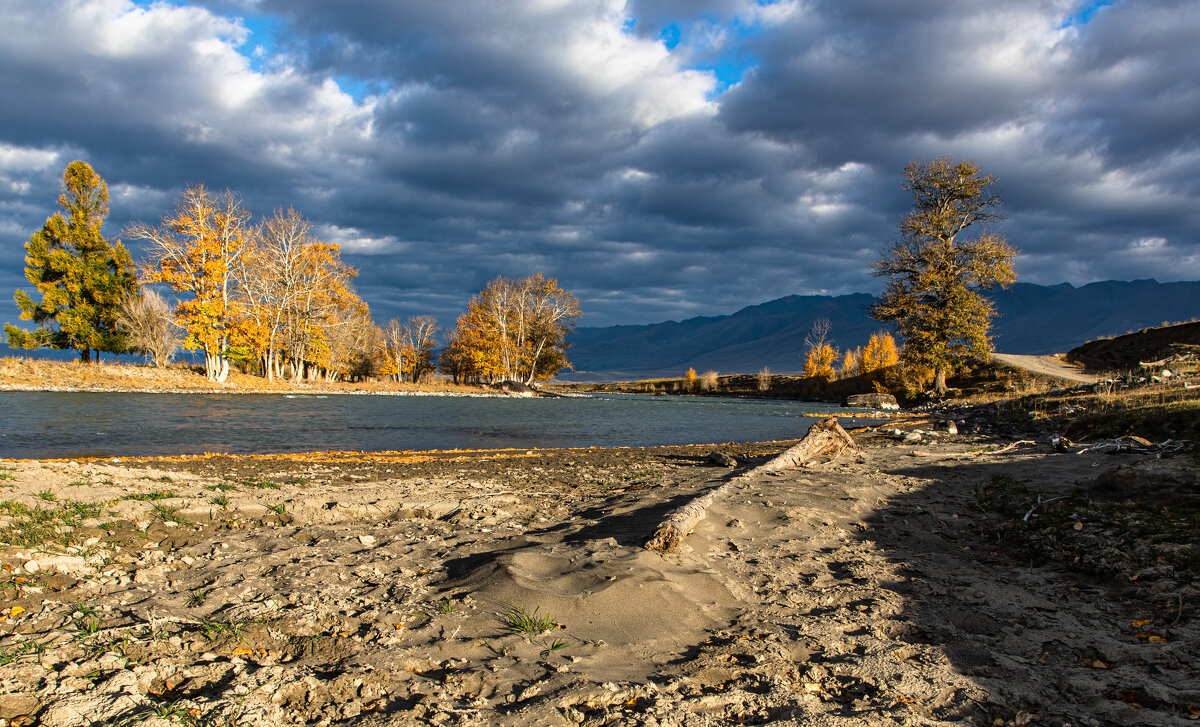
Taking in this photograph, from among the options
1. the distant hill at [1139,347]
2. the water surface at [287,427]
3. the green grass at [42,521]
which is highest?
the distant hill at [1139,347]

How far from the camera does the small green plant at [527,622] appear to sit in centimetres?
411

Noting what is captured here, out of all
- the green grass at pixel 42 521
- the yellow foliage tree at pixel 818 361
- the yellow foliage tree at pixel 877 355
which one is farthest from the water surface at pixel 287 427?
the yellow foliage tree at pixel 818 361

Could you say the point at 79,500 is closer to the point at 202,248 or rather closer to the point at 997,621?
the point at 997,621

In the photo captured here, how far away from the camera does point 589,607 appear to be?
175 inches

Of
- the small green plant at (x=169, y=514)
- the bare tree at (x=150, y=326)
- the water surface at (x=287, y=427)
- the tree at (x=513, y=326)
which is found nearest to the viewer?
the small green plant at (x=169, y=514)

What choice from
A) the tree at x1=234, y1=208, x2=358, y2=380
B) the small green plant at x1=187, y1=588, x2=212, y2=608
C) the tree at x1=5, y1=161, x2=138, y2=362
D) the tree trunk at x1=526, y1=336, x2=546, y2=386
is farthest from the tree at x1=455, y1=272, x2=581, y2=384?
the small green plant at x1=187, y1=588, x2=212, y2=608

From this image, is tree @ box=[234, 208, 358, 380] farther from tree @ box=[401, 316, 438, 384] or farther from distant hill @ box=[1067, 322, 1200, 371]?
distant hill @ box=[1067, 322, 1200, 371]

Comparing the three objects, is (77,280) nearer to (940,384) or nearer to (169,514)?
(169,514)

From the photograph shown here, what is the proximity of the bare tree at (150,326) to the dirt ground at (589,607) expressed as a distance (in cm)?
4442

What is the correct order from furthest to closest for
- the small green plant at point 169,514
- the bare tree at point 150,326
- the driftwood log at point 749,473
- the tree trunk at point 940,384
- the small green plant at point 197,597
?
the bare tree at point 150,326 → the tree trunk at point 940,384 → the small green plant at point 169,514 → the driftwood log at point 749,473 → the small green plant at point 197,597

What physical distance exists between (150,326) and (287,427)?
112ft

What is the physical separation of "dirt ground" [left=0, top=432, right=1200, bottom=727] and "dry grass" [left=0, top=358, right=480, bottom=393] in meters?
35.8

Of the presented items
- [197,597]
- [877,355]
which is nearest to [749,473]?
[197,597]

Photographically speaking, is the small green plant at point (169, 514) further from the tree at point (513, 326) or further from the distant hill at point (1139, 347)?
the tree at point (513, 326)
